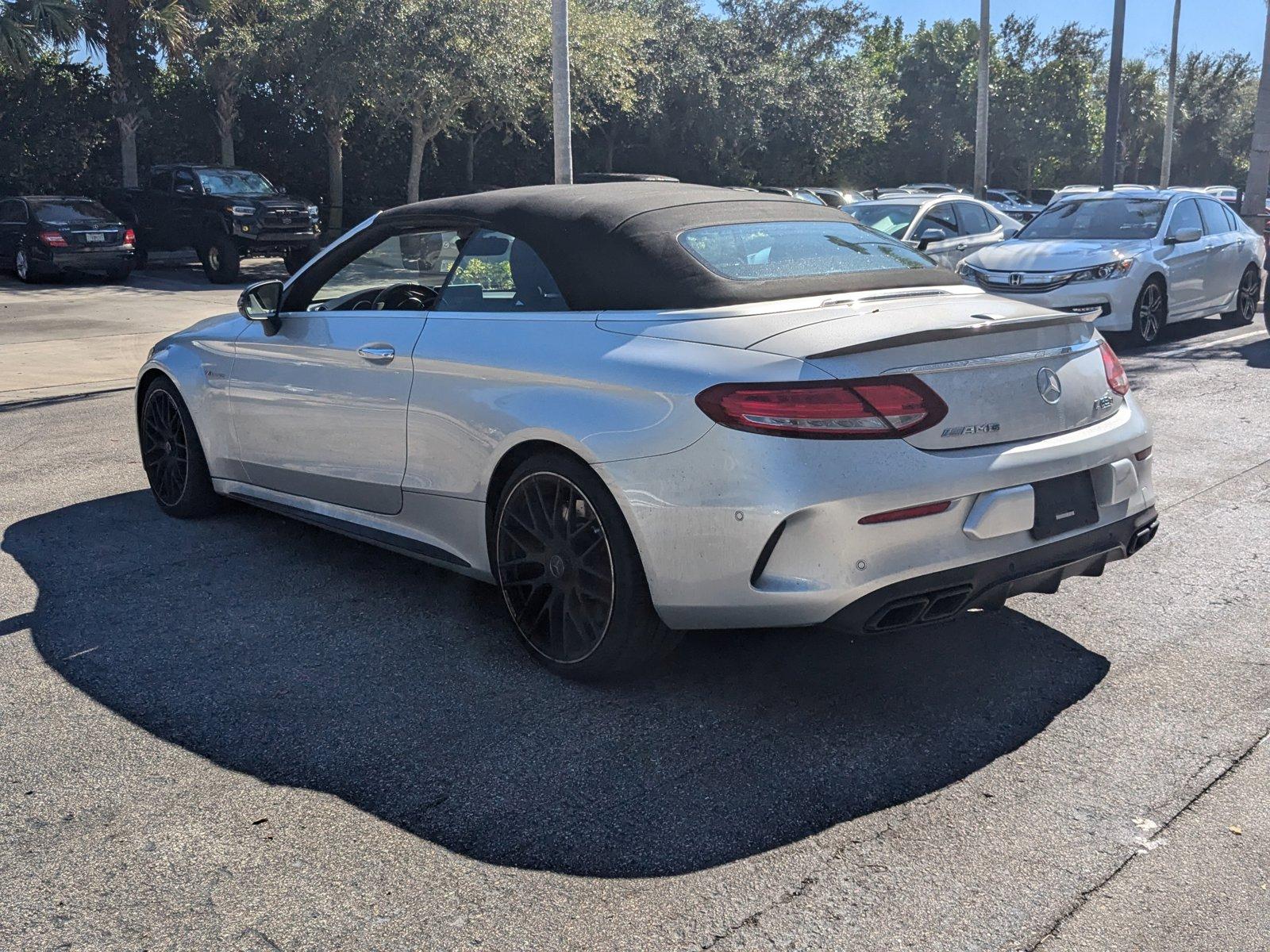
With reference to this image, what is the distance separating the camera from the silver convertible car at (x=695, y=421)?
366cm

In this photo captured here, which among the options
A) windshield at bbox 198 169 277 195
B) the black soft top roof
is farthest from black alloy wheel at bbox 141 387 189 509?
windshield at bbox 198 169 277 195

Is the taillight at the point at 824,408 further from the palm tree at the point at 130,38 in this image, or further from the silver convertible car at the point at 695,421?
the palm tree at the point at 130,38

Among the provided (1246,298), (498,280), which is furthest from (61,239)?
(498,280)

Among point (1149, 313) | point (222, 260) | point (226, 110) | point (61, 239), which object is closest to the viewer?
point (1149, 313)

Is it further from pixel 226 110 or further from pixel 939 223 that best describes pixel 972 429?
pixel 226 110

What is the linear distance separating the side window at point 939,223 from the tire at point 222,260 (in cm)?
1308

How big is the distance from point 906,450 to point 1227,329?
38.7 ft

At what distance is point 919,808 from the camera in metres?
3.36

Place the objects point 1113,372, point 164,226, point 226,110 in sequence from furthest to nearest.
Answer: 1. point 226,110
2. point 164,226
3. point 1113,372

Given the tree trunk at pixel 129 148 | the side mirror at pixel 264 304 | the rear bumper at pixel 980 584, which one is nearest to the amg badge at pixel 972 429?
the rear bumper at pixel 980 584

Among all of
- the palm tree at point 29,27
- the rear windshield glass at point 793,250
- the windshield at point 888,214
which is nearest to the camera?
the rear windshield glass at point 793,250

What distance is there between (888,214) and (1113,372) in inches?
434

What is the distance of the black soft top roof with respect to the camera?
4180mm

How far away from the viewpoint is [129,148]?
2830 centimetres
